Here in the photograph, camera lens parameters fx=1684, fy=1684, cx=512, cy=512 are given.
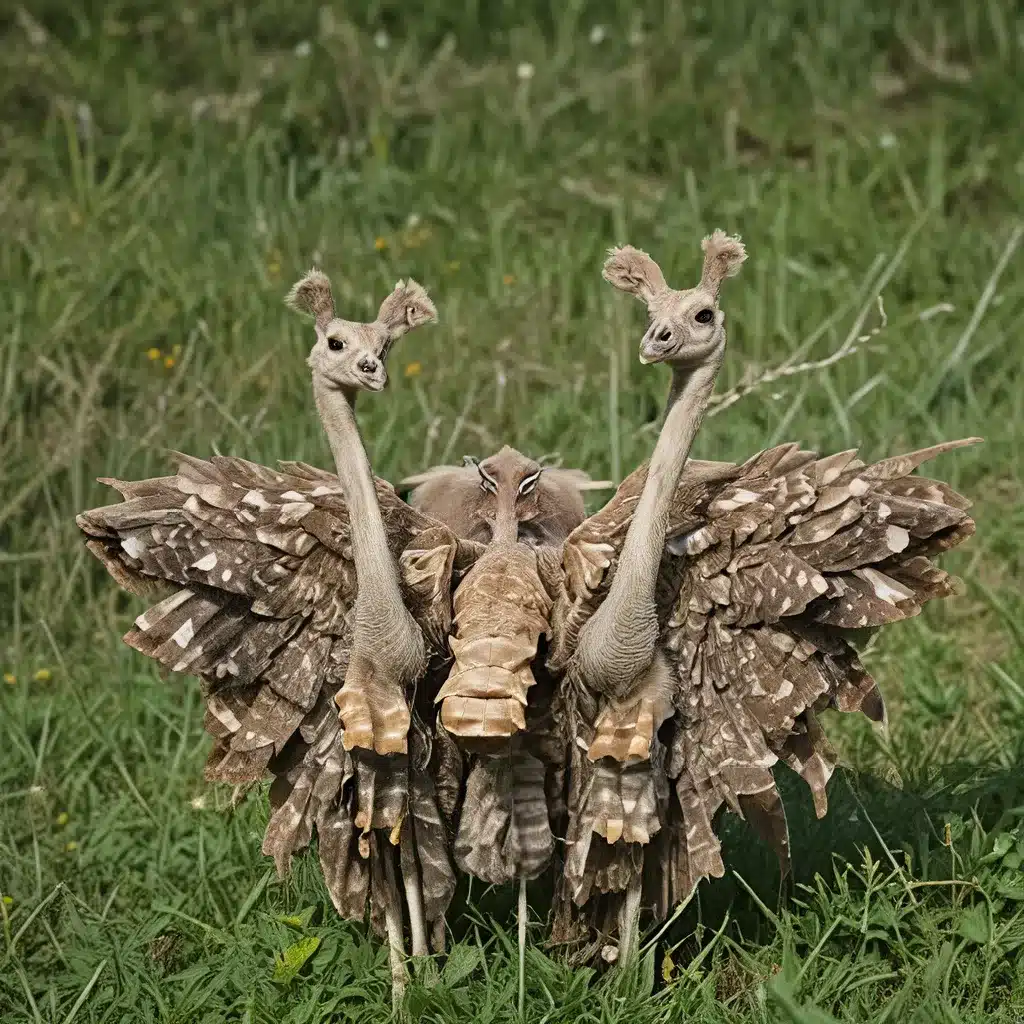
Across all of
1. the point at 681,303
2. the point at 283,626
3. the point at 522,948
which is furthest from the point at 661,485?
the point at 522,948

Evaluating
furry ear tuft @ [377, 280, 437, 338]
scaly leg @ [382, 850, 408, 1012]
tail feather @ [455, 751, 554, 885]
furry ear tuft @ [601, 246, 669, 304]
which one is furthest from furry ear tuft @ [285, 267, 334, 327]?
scaly leg @ [382, 850, 408, 1012]

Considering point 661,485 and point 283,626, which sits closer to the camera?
point 661,485

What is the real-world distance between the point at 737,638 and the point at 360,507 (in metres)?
0.95

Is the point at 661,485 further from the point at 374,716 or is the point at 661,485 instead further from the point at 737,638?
the point at 374,716

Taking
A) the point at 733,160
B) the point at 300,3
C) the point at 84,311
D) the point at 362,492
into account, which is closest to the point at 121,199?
the point at 84,311

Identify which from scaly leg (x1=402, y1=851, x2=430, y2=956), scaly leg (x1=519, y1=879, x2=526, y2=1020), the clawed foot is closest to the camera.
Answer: the clawed foot

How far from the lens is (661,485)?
3.80 metres

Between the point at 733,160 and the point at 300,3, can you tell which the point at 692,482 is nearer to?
the point at 733,160

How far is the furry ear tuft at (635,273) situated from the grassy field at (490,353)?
4.95 ft

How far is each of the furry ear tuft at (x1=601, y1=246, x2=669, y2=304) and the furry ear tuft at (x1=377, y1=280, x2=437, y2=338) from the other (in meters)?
0.42

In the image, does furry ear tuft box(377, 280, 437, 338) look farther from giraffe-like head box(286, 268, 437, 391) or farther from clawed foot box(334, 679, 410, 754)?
clawed foot box(334, 679, 410, 754)

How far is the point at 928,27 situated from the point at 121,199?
4.24 m

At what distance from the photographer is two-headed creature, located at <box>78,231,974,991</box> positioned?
12.5ft

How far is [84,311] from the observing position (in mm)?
6672
